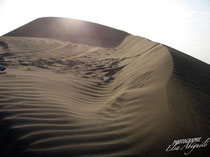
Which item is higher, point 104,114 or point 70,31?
point 104,114

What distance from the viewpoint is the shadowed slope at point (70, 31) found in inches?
569

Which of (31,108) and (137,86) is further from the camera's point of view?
(137,86)

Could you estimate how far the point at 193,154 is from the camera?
263cm

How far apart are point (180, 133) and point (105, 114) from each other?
1.27m

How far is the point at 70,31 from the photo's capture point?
15312 millimetres

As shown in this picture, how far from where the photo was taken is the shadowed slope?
47.4 ft

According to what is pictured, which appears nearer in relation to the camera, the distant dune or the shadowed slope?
the distant dune

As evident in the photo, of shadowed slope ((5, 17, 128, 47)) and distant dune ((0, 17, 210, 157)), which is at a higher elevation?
distant dune ((0, 17, 210, 157))

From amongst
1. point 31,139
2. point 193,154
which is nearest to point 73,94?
point 31,139

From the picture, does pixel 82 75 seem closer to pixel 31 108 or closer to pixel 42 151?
pixel 31 108

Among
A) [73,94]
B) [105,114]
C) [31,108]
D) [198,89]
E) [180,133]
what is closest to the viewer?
[180,133]

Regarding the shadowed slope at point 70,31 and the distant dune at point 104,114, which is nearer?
the distant dune at point 104,114

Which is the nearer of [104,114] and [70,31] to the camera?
[104,114]

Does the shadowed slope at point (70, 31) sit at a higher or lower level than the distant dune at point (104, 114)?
lower
